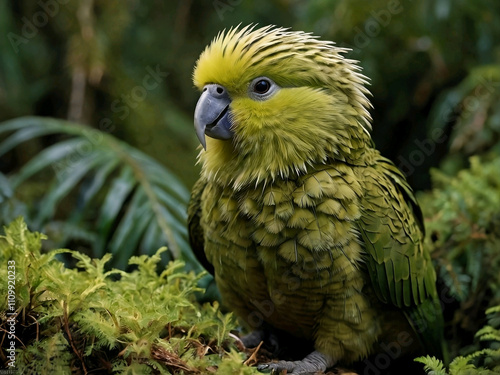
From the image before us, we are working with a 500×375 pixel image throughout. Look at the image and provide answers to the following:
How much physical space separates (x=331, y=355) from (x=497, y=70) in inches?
100

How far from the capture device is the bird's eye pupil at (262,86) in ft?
6.31

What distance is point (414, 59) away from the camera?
13.8 feet

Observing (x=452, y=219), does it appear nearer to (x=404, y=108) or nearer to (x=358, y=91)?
(x=358, y=91)

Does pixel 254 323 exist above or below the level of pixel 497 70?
below

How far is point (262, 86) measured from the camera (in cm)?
192

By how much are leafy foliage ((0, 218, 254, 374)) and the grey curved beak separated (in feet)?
2.03

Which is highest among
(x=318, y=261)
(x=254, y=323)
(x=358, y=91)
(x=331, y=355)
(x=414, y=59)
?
(x=414, y=59)

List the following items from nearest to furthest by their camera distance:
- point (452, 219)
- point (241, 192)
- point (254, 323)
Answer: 1. point (241, 192)
2. point (254, 323)
3. point (452, 219)

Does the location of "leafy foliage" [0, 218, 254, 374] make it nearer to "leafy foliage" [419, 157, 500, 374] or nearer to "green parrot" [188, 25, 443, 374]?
A: "green parrot" [188, 25, 443, 374]

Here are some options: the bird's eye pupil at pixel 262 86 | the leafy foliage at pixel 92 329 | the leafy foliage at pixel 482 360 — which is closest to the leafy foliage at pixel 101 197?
the leafy foliage at pixel 92 329

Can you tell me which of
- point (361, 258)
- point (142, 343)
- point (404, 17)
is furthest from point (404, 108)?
point (142, 343)

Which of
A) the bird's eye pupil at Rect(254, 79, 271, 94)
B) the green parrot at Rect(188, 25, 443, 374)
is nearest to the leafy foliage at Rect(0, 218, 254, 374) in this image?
the green parrot at Rect(188, 25, 443, 374)

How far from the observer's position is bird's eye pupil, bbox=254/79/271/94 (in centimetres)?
192

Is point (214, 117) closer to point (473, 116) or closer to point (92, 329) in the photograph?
point (92, 329)
